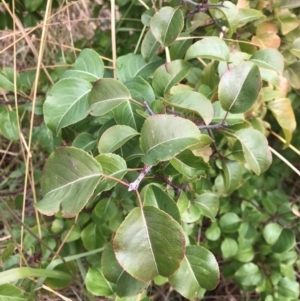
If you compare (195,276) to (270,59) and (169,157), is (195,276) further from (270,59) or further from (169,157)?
(270,59)

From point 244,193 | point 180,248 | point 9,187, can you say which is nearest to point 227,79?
point 180,248

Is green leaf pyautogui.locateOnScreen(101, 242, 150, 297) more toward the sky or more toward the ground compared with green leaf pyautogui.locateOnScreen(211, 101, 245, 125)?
more toward the ground

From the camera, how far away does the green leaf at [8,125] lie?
2.16 ft

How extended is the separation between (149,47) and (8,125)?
27 centimetres

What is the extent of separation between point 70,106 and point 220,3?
0.28 metres

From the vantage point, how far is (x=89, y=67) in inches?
22.1

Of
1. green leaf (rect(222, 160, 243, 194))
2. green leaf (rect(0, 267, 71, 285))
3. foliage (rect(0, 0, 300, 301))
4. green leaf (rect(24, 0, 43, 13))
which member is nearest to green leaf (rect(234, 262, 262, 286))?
foliage (rect(0, 0, 300, 301))

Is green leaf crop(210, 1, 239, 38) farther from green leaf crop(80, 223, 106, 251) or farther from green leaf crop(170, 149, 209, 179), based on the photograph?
green leaf crop(80, 223, 106, 251)

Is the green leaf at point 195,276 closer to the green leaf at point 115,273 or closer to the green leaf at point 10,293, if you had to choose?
the green leaf at point 115,273

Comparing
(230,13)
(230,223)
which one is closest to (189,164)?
(230,13)

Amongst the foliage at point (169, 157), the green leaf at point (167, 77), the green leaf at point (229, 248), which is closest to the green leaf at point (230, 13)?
the foliage at point (169, 157)

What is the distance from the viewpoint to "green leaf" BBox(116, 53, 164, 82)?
Answer: 1.96 ft

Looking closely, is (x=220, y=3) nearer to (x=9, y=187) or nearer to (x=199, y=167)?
(x=199, y=167)

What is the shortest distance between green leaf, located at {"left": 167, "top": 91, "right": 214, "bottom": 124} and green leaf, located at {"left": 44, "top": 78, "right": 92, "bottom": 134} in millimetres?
119
